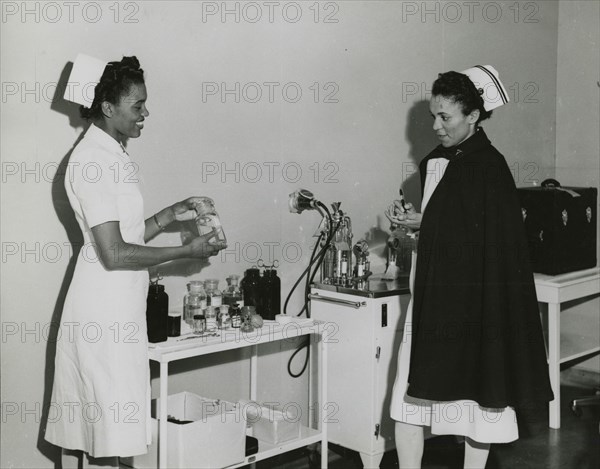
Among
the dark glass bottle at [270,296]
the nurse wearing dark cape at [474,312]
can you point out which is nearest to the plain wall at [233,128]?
the dark glass bottle at [270,296]

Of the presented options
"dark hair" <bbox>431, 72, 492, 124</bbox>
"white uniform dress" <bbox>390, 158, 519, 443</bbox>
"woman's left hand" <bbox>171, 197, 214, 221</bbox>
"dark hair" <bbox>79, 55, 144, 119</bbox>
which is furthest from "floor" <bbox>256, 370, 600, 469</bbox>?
"dark hair" <bbox>79, 55, 144, 119</bbox>

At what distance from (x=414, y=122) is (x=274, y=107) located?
914mm

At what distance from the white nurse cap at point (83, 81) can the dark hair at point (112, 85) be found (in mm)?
22

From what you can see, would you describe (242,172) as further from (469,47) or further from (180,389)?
(469,47)

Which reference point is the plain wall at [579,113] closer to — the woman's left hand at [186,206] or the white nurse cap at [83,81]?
the woman's left hand at [186,206]

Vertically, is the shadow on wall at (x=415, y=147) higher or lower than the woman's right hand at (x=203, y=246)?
higher

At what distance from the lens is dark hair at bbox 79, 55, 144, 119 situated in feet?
8.50

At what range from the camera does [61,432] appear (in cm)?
263

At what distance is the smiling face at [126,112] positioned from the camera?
2.61 meters

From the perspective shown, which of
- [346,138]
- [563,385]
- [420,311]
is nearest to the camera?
[420,311]

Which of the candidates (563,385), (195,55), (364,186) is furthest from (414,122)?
(563,385)

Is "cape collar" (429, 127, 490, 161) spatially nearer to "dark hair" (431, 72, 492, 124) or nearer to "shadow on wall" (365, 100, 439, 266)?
"dark hair" (431, 72, 492, 124)

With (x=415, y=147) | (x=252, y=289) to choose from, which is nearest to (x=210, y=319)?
(x=252, y=289)

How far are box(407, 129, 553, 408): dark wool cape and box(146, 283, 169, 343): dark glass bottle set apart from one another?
90 centimetres
